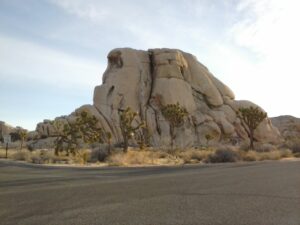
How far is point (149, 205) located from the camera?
26.1 feet

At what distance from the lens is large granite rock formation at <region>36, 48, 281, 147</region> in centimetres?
7256

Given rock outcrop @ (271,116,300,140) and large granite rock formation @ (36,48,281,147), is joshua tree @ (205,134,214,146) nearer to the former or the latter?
large granite rock formation @ (36,48,281,147)

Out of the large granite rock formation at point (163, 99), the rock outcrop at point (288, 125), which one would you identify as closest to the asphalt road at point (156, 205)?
the large granite rock formation at point (163, 99)

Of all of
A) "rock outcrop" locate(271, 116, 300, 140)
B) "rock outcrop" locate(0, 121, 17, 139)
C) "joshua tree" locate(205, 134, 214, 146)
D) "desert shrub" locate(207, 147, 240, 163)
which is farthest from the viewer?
"rock outcrop" locate(0, 121, 17, 139)

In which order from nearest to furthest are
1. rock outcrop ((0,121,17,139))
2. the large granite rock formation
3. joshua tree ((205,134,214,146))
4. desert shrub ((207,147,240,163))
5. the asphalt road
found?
the asphalt road → desert shrub ((207,147,240,163)) → joshua tree ((205,134,214,146)) → the large granite rock formation → rock outcrop ((0,121,17,139))

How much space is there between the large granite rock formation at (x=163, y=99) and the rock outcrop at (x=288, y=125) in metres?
22.1

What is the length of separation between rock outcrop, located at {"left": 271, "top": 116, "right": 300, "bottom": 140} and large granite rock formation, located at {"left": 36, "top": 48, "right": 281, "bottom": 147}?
872 inches

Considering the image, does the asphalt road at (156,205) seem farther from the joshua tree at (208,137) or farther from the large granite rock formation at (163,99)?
the large granite rock formation at (163,99)

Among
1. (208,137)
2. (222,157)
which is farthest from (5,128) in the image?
(222,157)

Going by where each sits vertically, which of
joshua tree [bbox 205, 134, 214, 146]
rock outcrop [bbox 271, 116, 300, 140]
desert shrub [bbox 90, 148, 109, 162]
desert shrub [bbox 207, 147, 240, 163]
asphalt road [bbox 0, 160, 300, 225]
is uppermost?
rock outcrop [bbox 271, 116, 300, 140]

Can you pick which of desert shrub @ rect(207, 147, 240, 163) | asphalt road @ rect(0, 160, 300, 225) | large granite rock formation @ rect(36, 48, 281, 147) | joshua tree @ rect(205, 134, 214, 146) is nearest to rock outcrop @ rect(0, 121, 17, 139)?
large granite rock formation @ rect(36, 48, 281, 147)

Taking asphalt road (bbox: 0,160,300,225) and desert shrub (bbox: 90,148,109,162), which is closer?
asphalt road (bbox: 0,160,300,225)

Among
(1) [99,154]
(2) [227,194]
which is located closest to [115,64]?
(1) [99,154]

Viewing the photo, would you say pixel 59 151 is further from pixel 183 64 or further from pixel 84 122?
pixel 183 64
